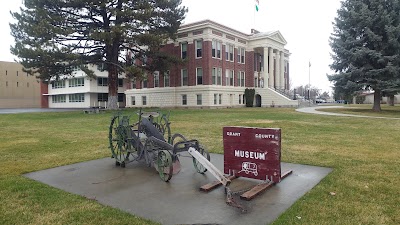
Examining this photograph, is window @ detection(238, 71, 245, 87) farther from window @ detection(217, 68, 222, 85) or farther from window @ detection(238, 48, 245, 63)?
window @ detection(217, 68, 222, 85)

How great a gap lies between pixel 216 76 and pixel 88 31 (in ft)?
56.9

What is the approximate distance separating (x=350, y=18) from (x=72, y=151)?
29656 millimetres

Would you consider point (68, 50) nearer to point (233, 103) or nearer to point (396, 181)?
point (233, 103)

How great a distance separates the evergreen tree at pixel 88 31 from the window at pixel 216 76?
958cm

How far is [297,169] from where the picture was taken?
723 cm

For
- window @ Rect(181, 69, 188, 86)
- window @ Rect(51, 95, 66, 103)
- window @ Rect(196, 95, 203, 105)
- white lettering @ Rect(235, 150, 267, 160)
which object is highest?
window @ Rect(181, 69, 188, 86)

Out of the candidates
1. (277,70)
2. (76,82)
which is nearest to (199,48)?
(277,70)

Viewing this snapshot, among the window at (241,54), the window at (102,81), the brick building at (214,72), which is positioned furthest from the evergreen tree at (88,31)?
the window at (102,81)

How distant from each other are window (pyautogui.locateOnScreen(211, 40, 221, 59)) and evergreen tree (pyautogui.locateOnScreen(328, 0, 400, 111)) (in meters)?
14.7

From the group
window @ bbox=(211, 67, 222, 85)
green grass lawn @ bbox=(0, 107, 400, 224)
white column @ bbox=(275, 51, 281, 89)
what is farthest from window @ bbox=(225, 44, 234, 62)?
green grass lawn @ bbox=(0, 107, 400, 224)

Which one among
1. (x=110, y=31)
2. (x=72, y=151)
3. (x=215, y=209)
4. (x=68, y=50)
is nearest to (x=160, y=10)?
(x=110, y=31)

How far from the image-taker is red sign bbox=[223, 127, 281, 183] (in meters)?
5.62

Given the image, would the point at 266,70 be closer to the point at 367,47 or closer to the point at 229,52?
the point at 229,52

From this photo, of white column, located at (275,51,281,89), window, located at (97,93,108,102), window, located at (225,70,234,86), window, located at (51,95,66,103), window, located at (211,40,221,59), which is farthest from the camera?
window, located at (51,95,66,103)
